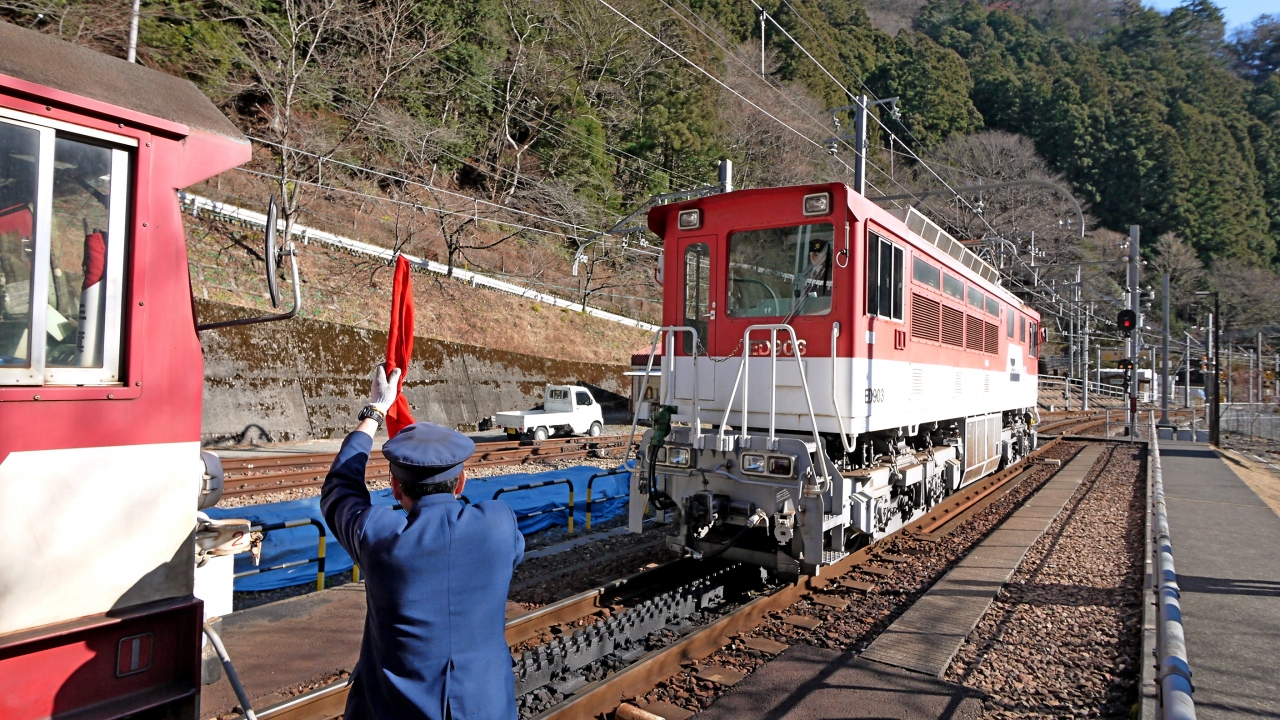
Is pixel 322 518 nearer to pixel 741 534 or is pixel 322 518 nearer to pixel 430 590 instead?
pixel 741 534

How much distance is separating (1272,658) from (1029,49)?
281 ft

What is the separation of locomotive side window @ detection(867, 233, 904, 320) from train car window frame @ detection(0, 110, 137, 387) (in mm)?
6276

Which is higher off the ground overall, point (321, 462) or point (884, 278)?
point (884, 278)

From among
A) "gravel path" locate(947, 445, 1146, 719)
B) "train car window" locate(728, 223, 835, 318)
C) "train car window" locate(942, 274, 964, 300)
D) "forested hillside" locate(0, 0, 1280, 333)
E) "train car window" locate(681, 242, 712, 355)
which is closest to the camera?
"gravel path" locate(947, 445, 1146, 719)

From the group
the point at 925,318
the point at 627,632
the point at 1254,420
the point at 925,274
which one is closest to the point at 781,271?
the point at 925,274

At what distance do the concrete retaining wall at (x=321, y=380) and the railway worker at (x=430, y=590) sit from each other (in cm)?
1702

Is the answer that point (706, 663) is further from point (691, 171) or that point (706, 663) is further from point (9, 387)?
point (691, 171)

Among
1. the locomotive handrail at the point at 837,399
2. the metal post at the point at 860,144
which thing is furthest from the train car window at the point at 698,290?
the metal post at the point at 860,144

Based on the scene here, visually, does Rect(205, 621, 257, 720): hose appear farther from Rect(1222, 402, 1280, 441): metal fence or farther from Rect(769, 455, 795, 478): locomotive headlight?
Rect(1222, 402, 1280, 441): metal fence

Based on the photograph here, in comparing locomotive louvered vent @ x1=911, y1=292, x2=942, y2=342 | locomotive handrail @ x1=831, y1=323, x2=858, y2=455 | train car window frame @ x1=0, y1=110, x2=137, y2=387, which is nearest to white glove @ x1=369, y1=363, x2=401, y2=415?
train car window frame @ x1=0, y1=110, x2=137, y2=387

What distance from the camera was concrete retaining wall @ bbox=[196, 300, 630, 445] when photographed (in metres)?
17.9

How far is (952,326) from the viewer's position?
10.3 metres

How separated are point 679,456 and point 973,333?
660cm

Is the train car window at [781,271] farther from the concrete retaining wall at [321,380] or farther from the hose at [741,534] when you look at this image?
the concrete retaining wall at [321,380]
